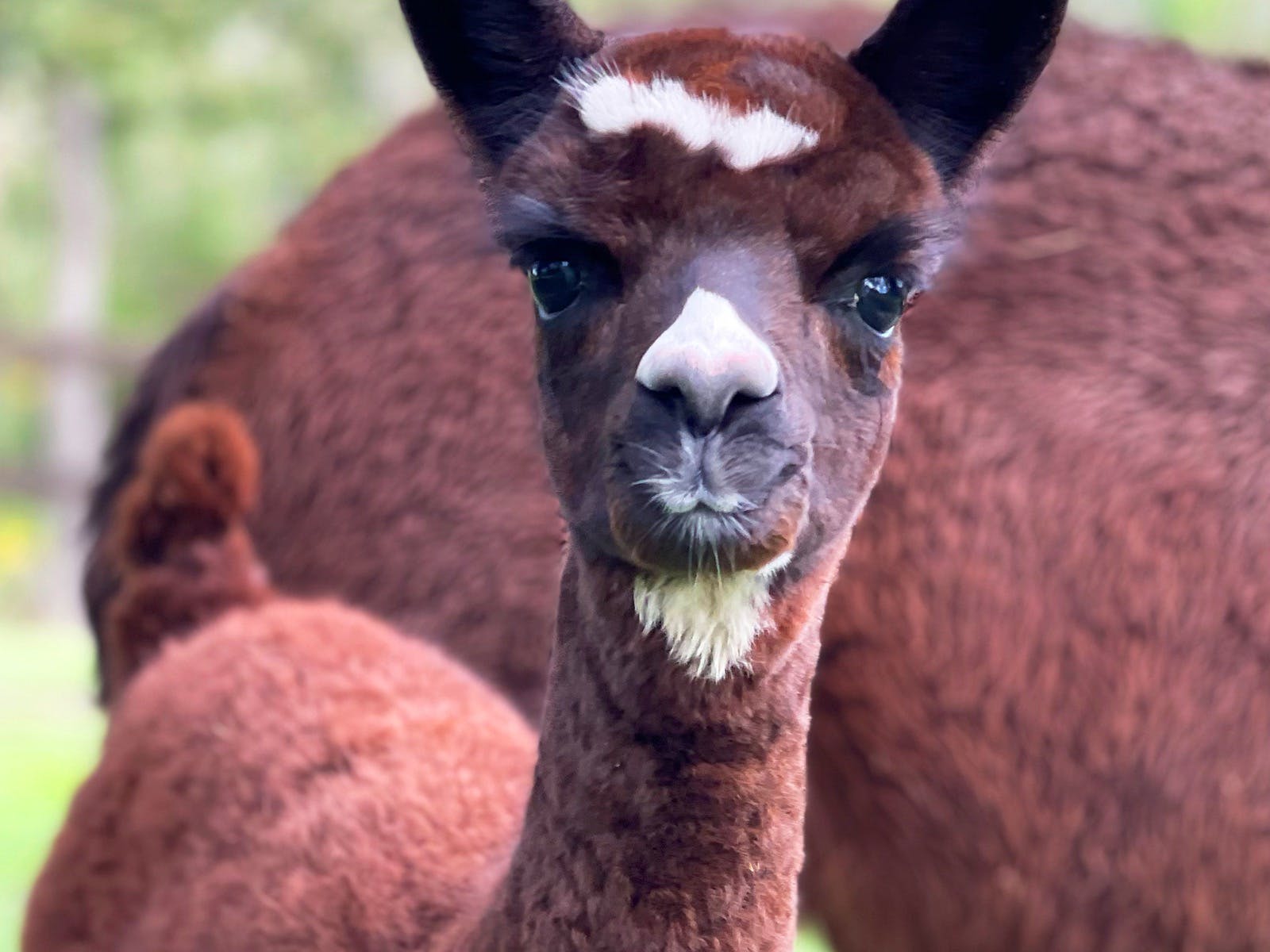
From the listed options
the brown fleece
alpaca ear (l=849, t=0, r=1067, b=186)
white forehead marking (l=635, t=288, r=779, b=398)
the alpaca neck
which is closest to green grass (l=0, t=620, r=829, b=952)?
the brown fleece

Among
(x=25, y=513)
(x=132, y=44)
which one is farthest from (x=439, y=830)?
(x=25, y=513)

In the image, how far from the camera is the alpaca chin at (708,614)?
2068 mm

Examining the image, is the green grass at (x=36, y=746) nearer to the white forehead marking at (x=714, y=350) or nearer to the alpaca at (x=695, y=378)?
the alpaca at (x=695, y=378)

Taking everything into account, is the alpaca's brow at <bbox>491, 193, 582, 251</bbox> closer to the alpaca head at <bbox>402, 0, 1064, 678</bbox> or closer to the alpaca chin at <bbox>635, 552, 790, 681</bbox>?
the alpaca head at <bbox>402, 0, 1064, 678</bbox>

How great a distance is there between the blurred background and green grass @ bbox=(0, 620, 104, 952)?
54mm

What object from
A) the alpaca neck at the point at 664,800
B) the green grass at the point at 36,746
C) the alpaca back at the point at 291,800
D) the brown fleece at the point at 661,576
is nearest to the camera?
the brown fleece at the point at 661,576

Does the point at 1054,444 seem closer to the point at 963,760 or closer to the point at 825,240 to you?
the point at 963,760

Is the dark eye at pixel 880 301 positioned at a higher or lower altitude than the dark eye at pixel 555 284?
higher

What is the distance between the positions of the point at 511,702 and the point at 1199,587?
1583 millimetres

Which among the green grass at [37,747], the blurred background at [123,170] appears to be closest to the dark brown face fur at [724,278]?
the green grass at [37,747]

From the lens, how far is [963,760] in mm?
3676

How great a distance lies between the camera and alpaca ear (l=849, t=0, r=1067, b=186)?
228 centimetres

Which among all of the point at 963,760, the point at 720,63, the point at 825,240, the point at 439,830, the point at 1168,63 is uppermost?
the point at 1168,63

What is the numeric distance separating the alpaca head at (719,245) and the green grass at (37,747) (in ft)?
7.90
